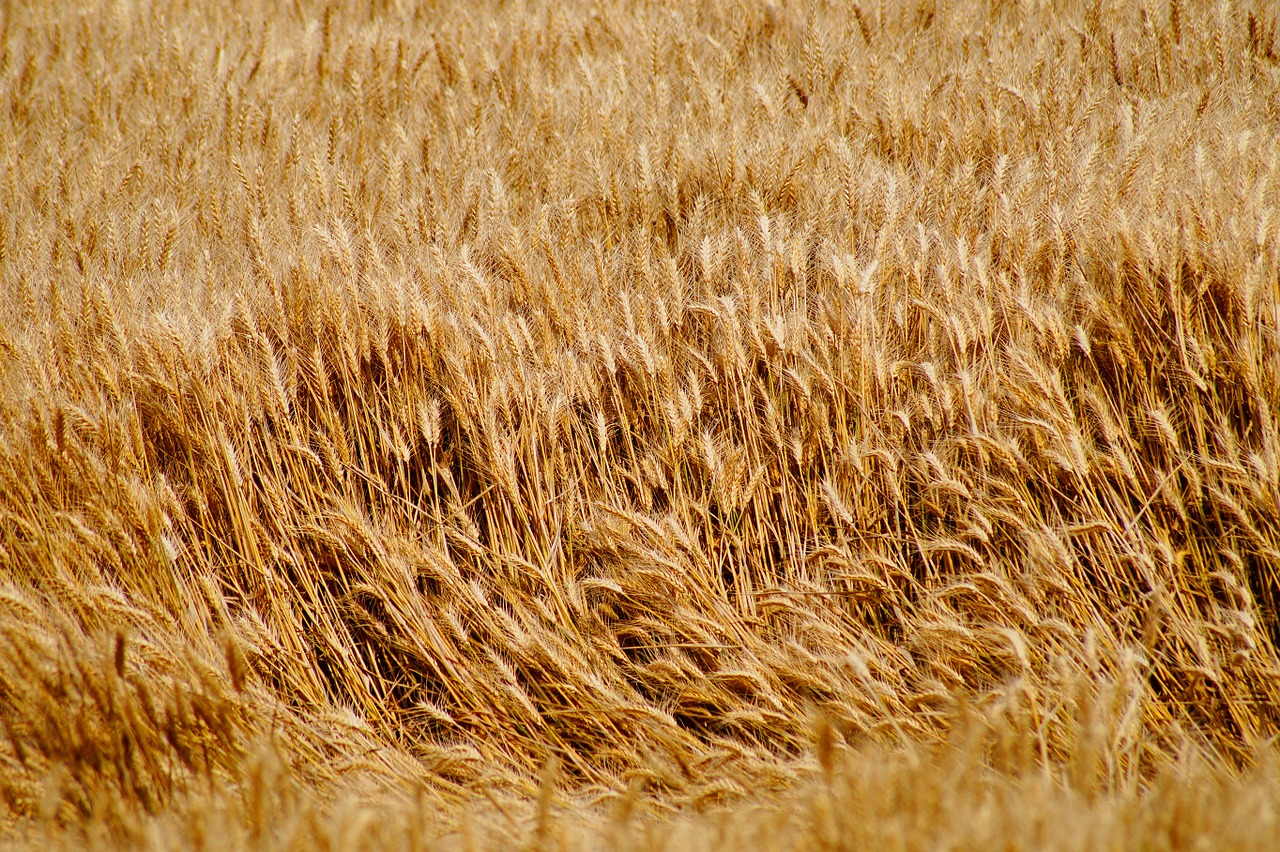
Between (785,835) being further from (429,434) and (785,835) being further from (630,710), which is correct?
(429,434)

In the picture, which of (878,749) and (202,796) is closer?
(202,796)

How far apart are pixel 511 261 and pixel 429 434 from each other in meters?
0.55

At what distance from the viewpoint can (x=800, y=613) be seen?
1810 mm

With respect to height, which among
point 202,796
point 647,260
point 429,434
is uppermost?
point 647,260

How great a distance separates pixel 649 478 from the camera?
196 centimetres

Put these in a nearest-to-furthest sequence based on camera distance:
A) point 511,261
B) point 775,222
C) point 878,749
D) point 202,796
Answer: point 202,796, point 878,749, point 511,261, point 775,222

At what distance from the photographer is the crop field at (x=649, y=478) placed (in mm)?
1548

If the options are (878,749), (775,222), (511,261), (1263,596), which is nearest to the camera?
(878,749)

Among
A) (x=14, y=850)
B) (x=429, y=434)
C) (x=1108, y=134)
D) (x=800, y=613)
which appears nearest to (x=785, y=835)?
(x=800, y=613)

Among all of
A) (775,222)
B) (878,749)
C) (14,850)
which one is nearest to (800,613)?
(878,749)

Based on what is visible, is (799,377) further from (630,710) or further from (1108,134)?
(1108,134)

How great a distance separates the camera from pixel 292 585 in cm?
194

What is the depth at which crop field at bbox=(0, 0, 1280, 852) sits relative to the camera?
155 centimetres

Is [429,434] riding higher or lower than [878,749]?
higher
